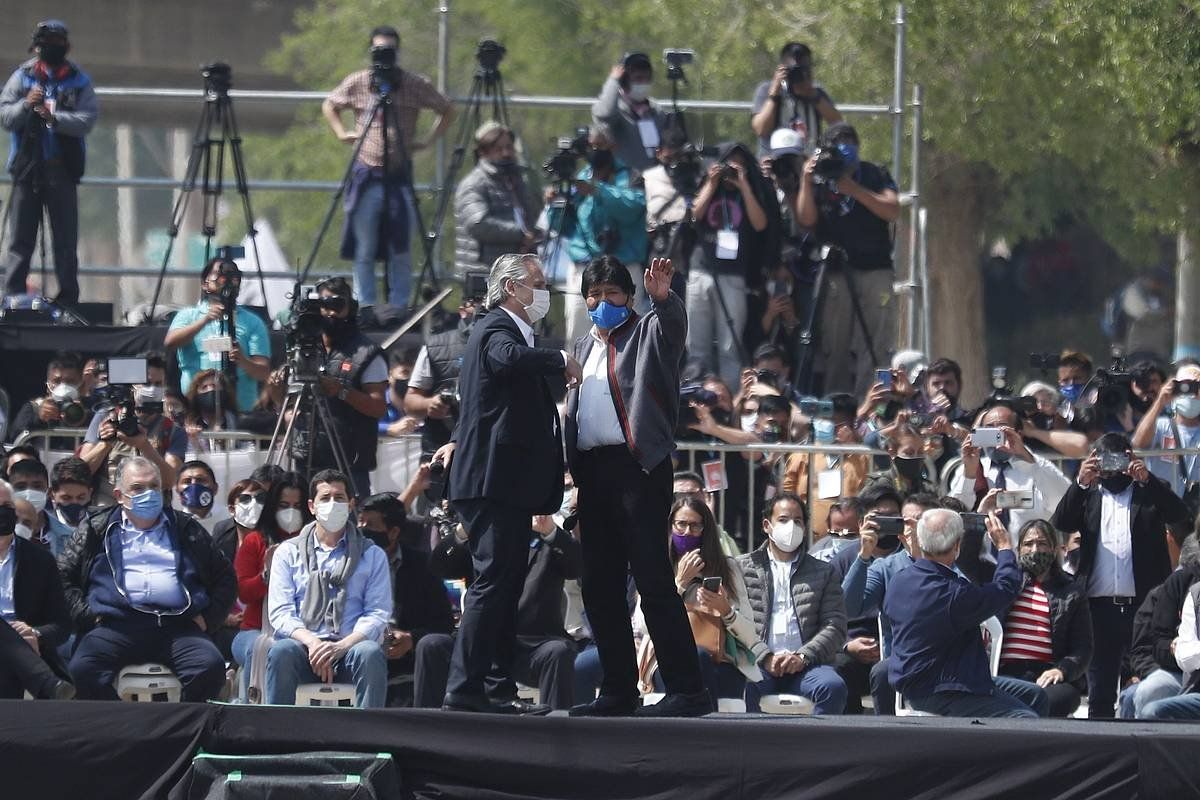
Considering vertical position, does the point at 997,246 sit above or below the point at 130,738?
above

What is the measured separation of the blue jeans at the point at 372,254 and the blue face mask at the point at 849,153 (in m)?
2.68

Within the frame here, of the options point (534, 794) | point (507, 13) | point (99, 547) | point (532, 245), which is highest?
point (507, 13)

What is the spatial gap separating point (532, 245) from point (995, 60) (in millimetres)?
6607

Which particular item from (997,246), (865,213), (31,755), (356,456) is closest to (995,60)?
(865,213)

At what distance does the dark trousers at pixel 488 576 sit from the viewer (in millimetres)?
10133

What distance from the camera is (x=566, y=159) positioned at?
15.7m

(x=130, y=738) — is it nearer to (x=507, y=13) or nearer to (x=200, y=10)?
(x=507, y=13)

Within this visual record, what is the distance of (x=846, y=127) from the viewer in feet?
→ 51.4

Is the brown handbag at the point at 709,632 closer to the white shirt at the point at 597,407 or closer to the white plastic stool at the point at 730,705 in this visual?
the white plastic stool at the point at 730,705

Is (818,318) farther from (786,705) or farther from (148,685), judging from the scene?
(148,685)

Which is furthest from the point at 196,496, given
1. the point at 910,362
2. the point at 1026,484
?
the point at 910,362

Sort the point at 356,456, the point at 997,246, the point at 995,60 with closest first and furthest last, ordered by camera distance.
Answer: the point at 356,456
the point at 995,60
the point at 997,246

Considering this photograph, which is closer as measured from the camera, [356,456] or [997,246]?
[356,456]

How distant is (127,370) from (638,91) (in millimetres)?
4393
